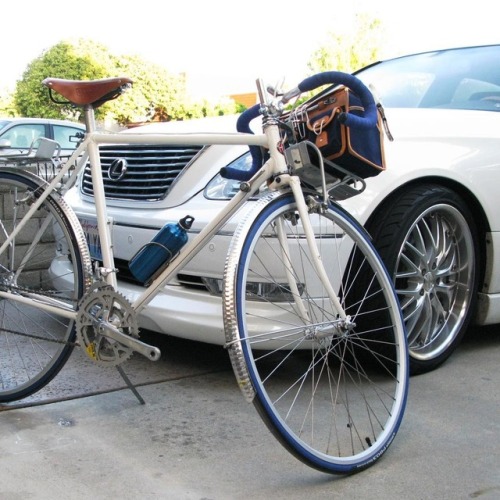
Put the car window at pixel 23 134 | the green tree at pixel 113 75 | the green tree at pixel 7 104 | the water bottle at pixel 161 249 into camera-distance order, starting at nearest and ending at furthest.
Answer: the water bottle at pixel 161 249 < the car window at pixel 23 134 < the green tree at pixel 113 75 < the green tree at pixel 7 104

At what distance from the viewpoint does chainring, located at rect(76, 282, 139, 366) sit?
2.97 m

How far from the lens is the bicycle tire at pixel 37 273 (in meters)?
3.23

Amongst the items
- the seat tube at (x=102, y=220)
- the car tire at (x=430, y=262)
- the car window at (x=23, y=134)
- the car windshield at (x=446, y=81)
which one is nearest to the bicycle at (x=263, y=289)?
the seat tube at (x=102, y=220)

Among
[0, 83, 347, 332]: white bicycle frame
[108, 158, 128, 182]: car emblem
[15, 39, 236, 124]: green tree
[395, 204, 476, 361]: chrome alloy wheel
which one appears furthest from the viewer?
[15, 39, 236, 124]: green tree

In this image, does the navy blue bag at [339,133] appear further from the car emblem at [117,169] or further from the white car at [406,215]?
the car emblem at [117,169]

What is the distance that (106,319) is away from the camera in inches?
Answer: 117

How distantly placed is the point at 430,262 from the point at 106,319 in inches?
63.5

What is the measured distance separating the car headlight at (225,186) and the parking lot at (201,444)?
86 cm

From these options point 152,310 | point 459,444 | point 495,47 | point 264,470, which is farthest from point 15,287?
point 495,47

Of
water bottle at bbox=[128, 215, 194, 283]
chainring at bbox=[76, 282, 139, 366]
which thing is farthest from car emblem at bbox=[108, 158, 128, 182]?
chainring at bbox=[76, 282, 139, 366]

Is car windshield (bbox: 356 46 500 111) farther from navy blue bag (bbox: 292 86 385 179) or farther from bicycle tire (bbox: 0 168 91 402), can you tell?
bicycle tire (bbox: 0 168 91 402)

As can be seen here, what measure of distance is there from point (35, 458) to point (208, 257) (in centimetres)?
109

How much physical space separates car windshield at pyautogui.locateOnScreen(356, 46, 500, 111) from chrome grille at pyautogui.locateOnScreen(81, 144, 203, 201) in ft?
3.94

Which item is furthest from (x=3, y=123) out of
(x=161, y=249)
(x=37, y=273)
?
(x=161, y=249)
